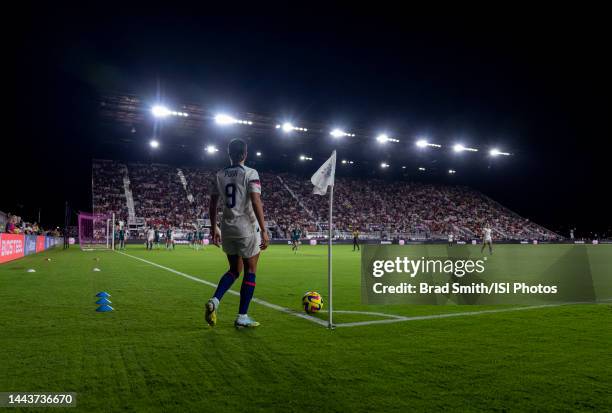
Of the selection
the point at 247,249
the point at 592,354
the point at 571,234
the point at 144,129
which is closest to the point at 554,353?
the point at 592,354

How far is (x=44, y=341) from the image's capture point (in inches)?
169

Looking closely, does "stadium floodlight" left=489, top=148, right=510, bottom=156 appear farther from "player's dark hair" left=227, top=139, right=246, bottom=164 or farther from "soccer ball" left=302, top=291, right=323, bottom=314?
"player's dark hair" left=227, top=139, right=246, bottom=164

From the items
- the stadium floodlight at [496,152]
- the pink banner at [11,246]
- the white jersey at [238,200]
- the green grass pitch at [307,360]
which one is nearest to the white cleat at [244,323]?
the green grass pitch at [307,360]

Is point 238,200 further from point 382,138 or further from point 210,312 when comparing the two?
point 382,138

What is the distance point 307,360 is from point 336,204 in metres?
50.4

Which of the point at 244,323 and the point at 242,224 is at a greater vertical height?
the point at 242,224

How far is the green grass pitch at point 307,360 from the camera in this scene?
9.05 feet

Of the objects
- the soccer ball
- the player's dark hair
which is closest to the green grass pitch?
the soccer ball

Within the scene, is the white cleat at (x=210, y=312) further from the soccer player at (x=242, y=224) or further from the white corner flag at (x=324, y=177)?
the white corner flag at (x=324, y=177)

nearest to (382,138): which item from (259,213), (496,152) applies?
(496,152)

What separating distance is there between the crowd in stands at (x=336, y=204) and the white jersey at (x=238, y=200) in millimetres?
40515

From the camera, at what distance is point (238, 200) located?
5.14 meters

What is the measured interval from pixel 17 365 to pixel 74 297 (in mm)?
4447

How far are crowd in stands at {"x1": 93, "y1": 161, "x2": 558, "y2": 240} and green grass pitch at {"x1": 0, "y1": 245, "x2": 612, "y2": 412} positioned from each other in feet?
133
